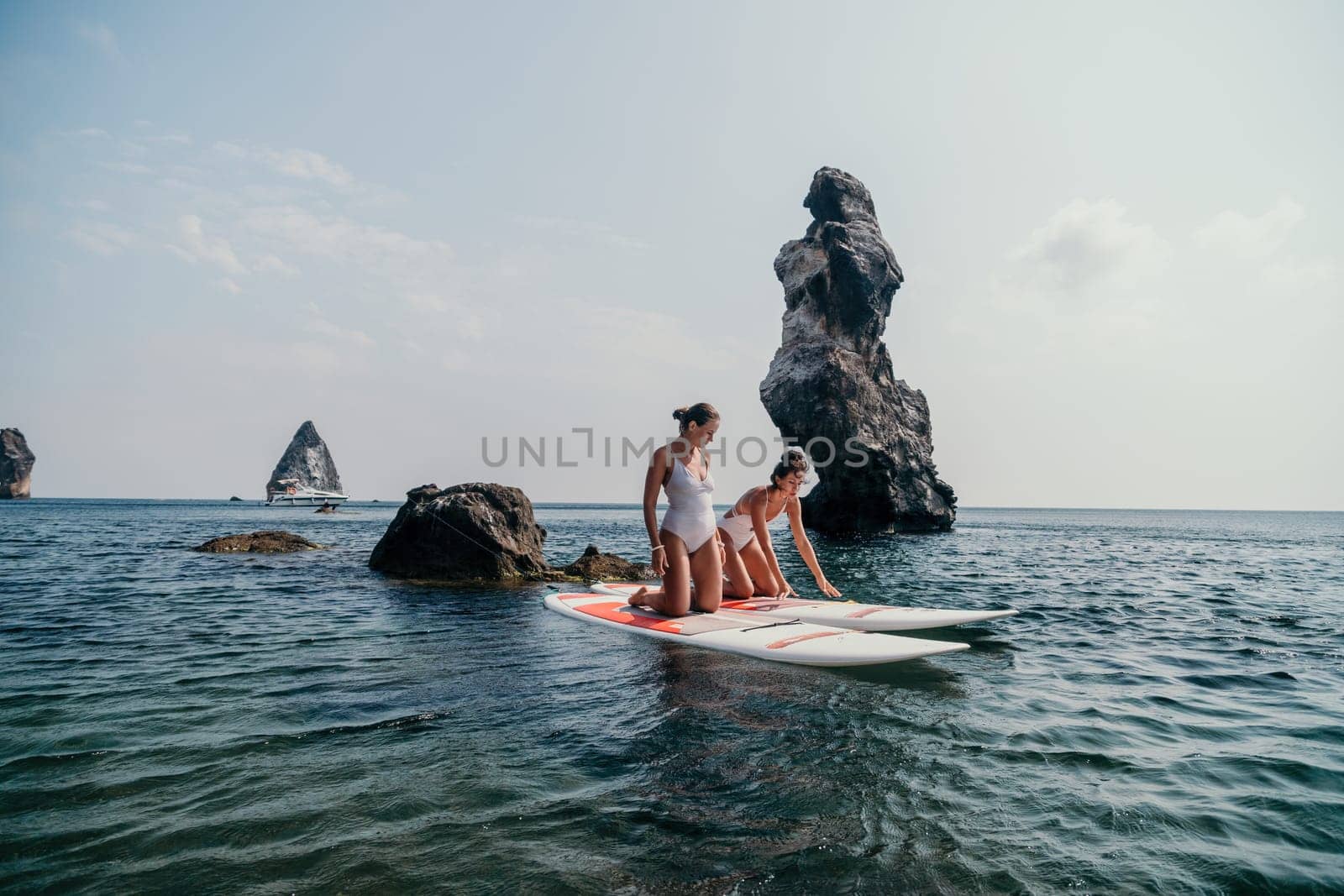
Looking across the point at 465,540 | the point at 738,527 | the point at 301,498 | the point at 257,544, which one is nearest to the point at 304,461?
the point at 301,498

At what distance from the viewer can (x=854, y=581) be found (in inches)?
669

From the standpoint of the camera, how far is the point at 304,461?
144m

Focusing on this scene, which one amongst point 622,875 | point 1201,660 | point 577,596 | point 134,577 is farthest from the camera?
point 134,577

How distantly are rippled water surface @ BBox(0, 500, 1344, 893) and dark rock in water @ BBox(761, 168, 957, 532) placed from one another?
33.4 meters

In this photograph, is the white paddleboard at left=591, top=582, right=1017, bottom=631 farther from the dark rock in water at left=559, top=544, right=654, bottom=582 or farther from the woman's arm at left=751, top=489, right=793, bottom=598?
the dark rock in water at left=559, top=544, right=654, bottom=582

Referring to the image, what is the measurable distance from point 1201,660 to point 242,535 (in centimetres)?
2767

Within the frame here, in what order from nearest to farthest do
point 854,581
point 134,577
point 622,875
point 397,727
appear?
point 622,875, point 397,727, point 134,577, point 854,581

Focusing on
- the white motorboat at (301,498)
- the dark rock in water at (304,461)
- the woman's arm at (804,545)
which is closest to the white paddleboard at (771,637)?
the woman's arm at (804,545)

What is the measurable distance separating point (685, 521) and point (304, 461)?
160m

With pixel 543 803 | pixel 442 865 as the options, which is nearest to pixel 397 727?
pixel 543 803

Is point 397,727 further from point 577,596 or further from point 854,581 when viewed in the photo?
point 854,581

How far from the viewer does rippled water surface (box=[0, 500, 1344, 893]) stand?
129 inches

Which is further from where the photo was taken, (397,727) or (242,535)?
(242,535)

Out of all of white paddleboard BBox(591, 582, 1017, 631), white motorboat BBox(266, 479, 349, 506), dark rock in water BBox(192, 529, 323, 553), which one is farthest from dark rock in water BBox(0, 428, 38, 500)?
white paddleboard BBox(591, 582, 1017, 631)
